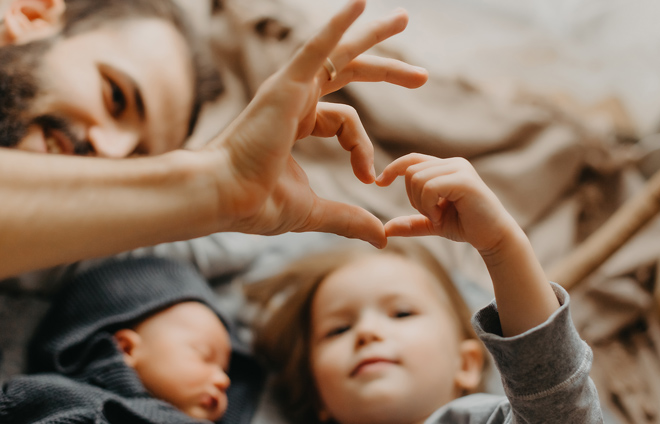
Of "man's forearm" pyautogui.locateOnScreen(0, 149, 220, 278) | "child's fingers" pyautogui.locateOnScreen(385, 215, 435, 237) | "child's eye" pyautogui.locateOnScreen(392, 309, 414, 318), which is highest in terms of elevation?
"man's forearm" pyautogui.locateOnScreen(0, 149, 220, 278)

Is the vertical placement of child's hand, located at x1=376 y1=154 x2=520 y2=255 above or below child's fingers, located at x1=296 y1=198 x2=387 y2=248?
above

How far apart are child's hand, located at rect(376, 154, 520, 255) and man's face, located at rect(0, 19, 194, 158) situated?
0.71 metres

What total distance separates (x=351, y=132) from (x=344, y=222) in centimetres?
13

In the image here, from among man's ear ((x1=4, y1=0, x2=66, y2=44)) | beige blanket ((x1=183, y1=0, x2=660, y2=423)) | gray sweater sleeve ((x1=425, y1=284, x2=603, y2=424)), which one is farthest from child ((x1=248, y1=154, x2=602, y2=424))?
man's ear ((x1=4, y1=0, x2=66, y2=44))

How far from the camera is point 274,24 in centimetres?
153

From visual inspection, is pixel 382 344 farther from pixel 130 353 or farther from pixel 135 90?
pixel 135 90

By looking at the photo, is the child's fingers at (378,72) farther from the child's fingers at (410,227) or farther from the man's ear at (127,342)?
the man's ear at (127,342)

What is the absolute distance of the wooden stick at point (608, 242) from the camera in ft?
3.84

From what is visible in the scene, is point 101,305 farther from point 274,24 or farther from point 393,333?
point 274,24

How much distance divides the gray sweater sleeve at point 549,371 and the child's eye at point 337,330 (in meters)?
0.41

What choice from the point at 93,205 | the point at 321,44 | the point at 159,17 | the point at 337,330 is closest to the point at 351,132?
the point at 321,44

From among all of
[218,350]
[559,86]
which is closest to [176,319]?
[218,350]

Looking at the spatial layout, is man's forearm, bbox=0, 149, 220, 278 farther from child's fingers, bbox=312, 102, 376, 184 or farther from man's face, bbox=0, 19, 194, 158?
man's face, bbox=0, 19, 194, 158

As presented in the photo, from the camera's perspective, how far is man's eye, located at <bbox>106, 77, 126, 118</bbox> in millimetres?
1114
